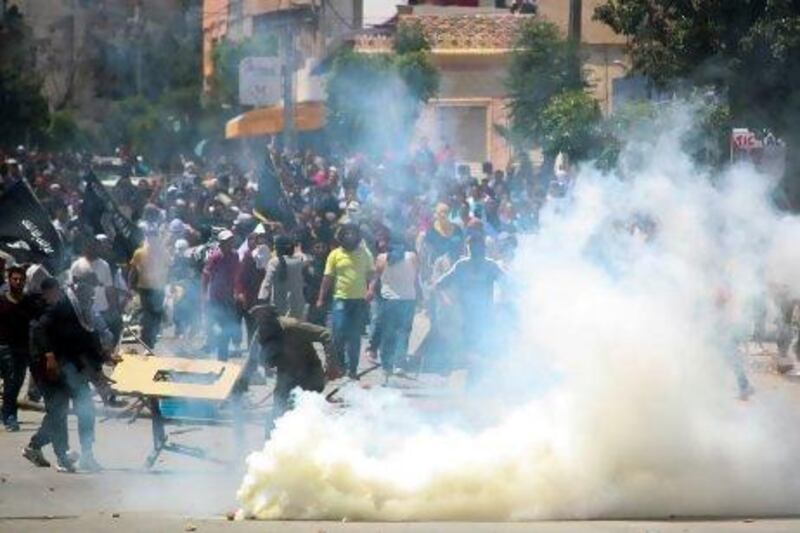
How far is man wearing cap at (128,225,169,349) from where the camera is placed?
20.0 metres

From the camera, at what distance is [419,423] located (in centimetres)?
1289

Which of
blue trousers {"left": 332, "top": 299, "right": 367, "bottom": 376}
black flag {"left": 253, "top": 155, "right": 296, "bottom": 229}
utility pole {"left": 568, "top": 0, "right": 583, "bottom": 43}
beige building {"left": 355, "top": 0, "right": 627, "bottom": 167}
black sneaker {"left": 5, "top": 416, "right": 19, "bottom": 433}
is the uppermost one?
utility pole {"left": 568, "top": 0, "right": 583, "bottom": 43}

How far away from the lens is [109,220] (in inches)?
922

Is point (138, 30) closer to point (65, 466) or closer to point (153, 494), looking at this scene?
point (65, 466)

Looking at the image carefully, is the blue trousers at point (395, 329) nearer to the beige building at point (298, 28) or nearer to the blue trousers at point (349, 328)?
the blue trousers at point (349, 328)

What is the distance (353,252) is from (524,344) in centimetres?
629

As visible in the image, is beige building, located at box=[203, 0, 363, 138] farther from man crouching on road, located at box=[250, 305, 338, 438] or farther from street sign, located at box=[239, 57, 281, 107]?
man crouching on road, located at box=[250, 305, 338, 438]

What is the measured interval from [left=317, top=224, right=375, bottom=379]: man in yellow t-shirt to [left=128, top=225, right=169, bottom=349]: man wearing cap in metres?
1.85

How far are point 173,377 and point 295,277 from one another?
5.77 metres

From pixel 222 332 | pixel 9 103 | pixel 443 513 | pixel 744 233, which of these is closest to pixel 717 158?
pixel 744 233

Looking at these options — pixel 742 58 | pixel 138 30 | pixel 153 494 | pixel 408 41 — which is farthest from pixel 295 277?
pixel 153 494

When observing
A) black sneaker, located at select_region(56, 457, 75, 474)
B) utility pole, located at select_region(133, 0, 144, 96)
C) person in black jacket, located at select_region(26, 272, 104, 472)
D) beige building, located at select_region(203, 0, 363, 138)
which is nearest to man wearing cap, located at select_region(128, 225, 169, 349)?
utility pole, located at select_region(133, 0, 144, 96)

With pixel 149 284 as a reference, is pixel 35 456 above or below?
below

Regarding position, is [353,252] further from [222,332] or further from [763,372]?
[763,372]
